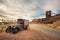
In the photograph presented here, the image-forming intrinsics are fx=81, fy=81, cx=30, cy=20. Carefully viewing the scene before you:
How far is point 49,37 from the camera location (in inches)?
71.1

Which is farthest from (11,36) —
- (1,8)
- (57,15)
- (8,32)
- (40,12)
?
(57,15)

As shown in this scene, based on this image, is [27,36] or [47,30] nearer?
[27,36]

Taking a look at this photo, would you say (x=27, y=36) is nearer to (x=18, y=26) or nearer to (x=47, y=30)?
(x=18, y=26)

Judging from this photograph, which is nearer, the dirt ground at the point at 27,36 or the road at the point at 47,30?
the dirt ground at the point at 27,36

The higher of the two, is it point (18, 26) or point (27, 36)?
point (18, 26)

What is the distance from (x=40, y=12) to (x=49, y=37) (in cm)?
66

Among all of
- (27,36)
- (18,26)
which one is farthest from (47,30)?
(18,26)

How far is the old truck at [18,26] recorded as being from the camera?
1879mm

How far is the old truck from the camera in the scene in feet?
6.16

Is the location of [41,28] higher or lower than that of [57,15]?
lower

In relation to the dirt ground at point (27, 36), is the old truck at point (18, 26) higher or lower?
higher

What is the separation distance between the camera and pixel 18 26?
6.46 ft

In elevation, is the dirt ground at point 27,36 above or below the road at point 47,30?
below

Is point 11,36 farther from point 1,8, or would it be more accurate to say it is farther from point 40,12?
point 40,12
